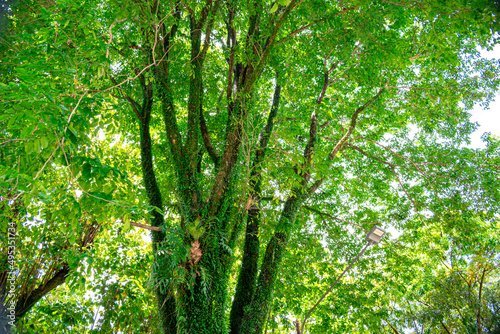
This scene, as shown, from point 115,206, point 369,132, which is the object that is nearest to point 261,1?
point 115,206

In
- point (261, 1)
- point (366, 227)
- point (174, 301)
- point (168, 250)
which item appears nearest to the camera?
point (168, 250)

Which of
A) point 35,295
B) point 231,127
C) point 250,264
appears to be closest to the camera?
point 231,127

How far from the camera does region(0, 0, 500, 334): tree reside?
8.96 ft

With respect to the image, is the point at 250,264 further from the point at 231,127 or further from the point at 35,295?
the point at 35,295

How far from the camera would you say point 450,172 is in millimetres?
7008

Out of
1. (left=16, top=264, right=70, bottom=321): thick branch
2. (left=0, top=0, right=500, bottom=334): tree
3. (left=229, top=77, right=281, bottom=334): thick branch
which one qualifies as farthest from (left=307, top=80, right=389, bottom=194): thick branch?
(left=16, top=264, right=70, bottom=321): thick branch

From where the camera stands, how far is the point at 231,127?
5.22 meters

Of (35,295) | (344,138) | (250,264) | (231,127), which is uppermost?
(344,138)

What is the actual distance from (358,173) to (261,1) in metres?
5.22

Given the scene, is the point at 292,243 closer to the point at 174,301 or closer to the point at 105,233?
the point at 174,301

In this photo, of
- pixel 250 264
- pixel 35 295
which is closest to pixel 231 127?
pixel 250 264

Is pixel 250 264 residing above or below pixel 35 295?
above

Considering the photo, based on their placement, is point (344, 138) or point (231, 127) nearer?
point (231, 127)

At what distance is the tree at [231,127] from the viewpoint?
2730 mm
